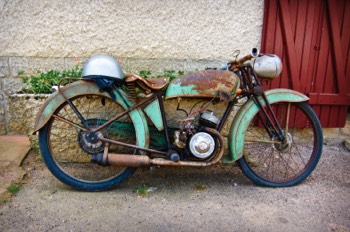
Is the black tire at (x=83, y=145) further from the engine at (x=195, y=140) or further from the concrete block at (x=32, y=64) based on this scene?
the concrete block at (x=32, y=64)

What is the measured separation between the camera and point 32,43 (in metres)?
3.73

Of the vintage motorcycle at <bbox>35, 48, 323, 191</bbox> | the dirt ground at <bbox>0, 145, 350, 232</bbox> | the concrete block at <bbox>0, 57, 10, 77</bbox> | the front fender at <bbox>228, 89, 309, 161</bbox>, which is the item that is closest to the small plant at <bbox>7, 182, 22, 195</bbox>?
the dirt ground at <bbox>0, 145, 350, 232</bbox>

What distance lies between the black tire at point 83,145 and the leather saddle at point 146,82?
30cm

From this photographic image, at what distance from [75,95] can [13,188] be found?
1079 mm

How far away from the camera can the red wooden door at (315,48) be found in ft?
12.3

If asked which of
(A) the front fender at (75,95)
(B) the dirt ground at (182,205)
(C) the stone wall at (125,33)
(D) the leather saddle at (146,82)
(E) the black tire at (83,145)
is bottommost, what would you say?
(B) the dirt ground at (182,205)

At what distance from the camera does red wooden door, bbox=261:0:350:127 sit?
376 cm

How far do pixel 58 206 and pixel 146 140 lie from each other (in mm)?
980

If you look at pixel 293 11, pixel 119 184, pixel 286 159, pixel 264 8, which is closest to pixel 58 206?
pixel 119 184

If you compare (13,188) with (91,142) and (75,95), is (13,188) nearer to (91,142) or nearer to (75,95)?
(91,142)

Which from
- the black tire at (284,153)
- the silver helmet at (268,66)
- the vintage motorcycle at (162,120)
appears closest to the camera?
the vintage motorcycle at (162,120)

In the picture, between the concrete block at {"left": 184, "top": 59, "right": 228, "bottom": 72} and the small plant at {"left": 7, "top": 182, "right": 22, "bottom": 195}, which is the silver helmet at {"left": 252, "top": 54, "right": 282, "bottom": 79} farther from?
the small plant at {"left": 7, "top": 182, "right": 22, "bottom": 195}

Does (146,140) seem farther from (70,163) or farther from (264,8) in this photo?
(264,8)

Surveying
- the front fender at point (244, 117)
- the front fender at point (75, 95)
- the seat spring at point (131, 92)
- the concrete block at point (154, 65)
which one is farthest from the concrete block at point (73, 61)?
the front fender at point (244, 117)
